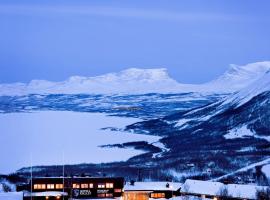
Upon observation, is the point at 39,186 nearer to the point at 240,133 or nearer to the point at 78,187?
the point at 78,187

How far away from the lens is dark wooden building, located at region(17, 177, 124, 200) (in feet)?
198

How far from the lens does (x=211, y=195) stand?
59.8 meters

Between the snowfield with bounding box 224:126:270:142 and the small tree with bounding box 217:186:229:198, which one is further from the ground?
the snowfield with bounding box 224:126:270:142

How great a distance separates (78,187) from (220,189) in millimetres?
14277

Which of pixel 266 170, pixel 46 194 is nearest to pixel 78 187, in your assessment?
pixel 46 194

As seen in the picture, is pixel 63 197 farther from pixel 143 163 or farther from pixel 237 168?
pixel 143 163

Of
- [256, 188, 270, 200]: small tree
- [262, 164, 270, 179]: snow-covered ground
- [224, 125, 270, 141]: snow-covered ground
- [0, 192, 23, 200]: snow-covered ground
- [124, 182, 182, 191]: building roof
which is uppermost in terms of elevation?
[224, 125, 270, 141]: snow-covered ground

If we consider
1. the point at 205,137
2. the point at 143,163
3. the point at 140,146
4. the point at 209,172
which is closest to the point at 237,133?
the point at 205,137

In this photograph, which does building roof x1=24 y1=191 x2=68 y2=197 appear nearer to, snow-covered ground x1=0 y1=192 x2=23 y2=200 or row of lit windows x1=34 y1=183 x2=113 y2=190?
snow-covered ground x1=0 y1=192 x2=23 y2=200

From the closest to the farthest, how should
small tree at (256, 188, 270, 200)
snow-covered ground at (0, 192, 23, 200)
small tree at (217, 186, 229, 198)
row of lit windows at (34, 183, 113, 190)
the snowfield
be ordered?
1. small tree at (256, 188, 270, 200)
2. snow-covered ground at (0, 192, 23, 200)
3. small tree at (217, 186, 229, 198)
4. row of lit windows at (34, 183, 113, 190)
5. the snowfield

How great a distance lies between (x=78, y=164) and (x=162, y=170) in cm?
3478

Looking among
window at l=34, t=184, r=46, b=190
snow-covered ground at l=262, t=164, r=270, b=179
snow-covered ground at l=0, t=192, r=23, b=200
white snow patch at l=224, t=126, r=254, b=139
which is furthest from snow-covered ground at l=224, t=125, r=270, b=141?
snow-covered ground at l=0, t=192, r=23, b=200

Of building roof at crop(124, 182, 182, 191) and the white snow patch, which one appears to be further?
the white snow patch

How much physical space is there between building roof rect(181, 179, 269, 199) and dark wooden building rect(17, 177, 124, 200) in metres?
7.23
